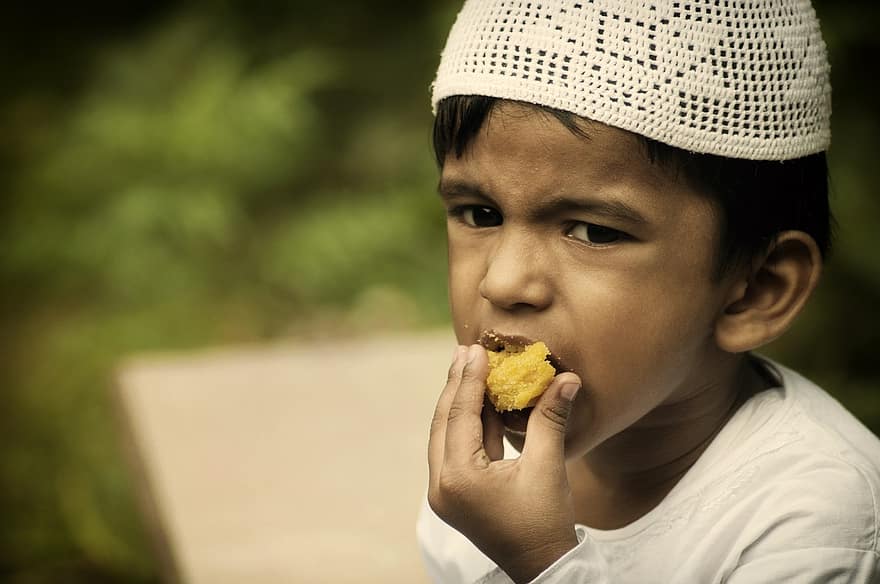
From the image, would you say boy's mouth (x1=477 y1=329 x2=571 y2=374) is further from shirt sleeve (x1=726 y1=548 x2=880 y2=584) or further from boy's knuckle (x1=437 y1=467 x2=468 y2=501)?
shirt sleeve (x1=726 y1=548 x2=880 y2=584)

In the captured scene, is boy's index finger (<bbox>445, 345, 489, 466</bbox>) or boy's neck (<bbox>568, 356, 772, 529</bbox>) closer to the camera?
boy's index finger (<bbox>445, 345, 489, 466</bbox>)

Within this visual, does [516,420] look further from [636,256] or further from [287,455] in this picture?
[287,455]

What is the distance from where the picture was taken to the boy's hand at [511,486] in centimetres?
148

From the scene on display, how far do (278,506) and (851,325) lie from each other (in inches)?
106

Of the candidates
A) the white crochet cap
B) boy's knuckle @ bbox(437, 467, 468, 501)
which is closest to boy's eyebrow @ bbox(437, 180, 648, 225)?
the white crochet cap

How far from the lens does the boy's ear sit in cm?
164

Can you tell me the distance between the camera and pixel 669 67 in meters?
1.45

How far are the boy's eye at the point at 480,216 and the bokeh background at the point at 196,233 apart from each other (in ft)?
8.48

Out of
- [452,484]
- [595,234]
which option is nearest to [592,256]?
[595,234]

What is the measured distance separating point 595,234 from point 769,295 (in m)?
0.35

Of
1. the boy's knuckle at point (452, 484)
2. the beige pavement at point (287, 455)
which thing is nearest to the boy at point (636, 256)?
the boy's knuckle at point (452, 484)

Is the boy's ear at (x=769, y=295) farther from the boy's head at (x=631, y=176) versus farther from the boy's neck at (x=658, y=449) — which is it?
the boy's neck at (x=658, y=449)

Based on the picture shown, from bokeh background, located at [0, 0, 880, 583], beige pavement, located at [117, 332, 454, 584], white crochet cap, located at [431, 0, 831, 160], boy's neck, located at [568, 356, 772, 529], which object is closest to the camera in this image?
white crochet cap, located at [431, 0, 831, 160]

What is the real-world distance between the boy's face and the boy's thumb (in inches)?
2.2
